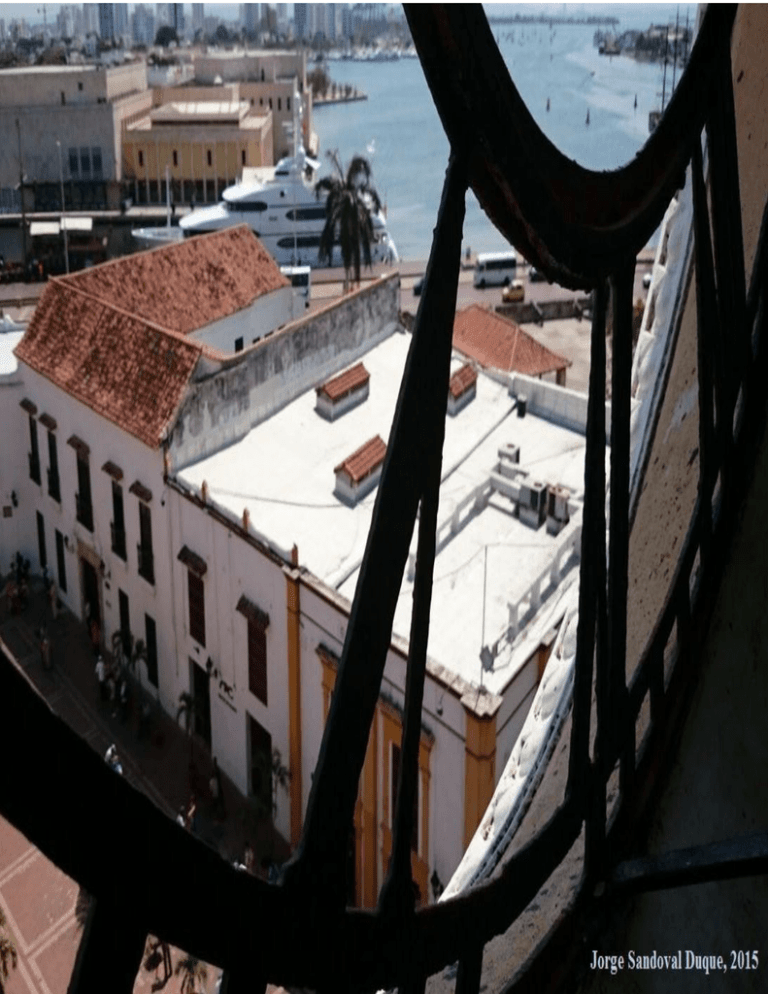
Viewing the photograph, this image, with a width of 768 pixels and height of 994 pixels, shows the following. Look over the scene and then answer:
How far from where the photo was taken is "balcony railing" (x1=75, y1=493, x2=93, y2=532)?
46.3ft

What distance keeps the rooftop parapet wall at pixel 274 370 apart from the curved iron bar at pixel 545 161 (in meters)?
10.1

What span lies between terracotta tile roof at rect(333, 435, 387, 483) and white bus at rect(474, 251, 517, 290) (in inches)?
957

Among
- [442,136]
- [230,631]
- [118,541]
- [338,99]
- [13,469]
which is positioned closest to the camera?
[230,631]

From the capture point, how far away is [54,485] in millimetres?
15094

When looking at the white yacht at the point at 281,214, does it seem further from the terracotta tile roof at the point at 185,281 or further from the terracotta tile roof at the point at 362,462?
the terracotta tile roof at the point at 362,462

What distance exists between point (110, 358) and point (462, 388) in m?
3.82

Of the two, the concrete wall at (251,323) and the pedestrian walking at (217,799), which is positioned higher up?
the concrete wall at (251,323)

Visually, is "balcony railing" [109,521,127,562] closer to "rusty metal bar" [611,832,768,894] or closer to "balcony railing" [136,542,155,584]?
"balcony railing" [136,542,155,584]

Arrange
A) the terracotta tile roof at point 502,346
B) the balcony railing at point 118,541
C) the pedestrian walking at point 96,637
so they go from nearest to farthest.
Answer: the balcony railing at point 118,541
the pedestrian walking at point 96,637
the terracotta tile roof at point 502,346

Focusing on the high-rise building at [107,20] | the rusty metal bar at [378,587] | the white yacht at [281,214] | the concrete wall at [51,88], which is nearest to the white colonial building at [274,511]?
the rusty metal bar at [378,587]

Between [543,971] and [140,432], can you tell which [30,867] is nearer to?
[140,432]

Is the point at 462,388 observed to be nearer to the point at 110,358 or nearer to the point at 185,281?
the point at 110,358

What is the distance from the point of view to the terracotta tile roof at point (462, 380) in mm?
13197

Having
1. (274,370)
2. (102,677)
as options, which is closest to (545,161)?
(274,370)
